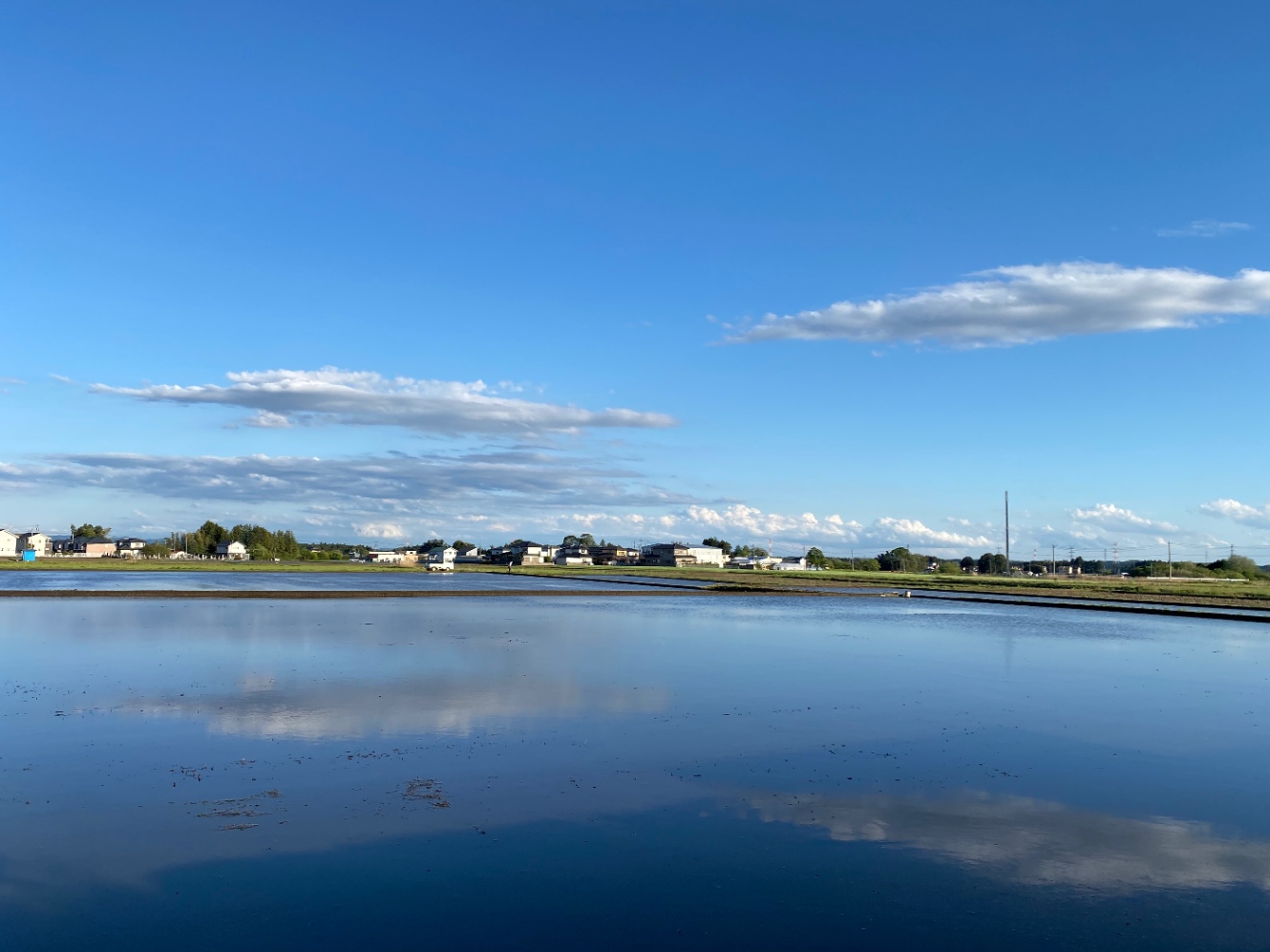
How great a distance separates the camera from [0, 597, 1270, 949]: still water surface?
7898mm

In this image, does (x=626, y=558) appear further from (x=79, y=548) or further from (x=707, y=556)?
(x=79, y=548)

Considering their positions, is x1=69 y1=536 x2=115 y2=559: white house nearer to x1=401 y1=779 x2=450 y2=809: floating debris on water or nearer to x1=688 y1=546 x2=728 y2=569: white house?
x1=688 y1=546 x2=728 y2=569: white house

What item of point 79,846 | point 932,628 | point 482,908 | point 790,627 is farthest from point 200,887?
point 932,628

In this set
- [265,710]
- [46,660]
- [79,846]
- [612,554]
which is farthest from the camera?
[612,554]

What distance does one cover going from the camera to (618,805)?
36.6 ft

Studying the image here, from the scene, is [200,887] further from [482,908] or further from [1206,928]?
[1206,928]

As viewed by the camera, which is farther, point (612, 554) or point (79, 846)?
point (612, 554)

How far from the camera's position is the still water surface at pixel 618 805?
7898mm

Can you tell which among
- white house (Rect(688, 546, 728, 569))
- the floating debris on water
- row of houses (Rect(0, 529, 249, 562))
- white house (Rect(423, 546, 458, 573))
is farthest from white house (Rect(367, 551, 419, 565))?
the floating debris on water

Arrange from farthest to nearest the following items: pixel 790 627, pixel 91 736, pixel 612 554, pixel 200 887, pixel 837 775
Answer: pixel 612 554, pixel 790 627, pixel 91 736, pixel 837 775, pixel 200 887

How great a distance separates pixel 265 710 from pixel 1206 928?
46.1ft

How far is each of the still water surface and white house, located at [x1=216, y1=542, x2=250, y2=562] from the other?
172 m

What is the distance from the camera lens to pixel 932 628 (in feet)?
129

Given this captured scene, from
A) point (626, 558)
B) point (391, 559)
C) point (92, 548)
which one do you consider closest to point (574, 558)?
point (626, 558)
